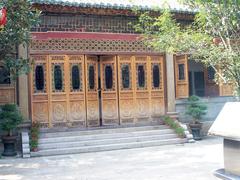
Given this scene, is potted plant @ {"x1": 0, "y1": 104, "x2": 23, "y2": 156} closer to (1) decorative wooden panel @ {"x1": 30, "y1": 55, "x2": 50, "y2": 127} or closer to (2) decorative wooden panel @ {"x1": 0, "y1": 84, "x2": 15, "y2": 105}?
(2) decorative wooden panel @ {"x1": 0, "y1": 84, "x2": 15, "y2": 105}

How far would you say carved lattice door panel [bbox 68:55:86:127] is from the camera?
11.1 m

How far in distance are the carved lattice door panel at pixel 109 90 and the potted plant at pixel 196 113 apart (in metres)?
2.28

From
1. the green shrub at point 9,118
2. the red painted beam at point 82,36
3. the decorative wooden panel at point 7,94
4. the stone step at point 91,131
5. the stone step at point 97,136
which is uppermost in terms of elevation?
the red painted beam at point 82,36

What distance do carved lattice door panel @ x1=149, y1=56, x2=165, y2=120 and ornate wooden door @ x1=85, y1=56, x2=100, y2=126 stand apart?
178cm

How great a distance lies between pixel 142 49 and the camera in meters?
11.9

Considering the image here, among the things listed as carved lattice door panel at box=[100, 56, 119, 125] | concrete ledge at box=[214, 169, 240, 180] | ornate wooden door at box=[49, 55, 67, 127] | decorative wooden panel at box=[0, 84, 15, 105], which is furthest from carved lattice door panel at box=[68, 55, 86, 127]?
concrete ledge at box=[214, 169, 240, 180]

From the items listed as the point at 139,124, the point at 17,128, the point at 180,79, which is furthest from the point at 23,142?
the point at 180,79

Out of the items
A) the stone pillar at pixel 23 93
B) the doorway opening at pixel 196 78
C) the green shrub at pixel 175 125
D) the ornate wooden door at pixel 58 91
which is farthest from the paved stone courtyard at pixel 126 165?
the doorway opening at pixel 196 78

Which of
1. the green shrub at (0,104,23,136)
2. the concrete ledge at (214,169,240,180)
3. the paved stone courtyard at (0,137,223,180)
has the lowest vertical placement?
the paved stone courtyard at (0,137,223,180)

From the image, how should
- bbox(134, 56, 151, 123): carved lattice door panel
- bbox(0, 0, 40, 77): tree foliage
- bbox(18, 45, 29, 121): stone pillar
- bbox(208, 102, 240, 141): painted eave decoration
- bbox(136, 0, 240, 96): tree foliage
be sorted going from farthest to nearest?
bbox(134, 56, 151, 123): carved lattice door panel, bbox(18, 45, 29, 121): stone pillar, bbox(0, 0, 40, 77): tree foliage, bbox(136, 0, 240, 96): tree foliage, bbox(208, 102, 240, 141): painted eave decoration

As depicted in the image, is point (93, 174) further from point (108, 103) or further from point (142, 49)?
point (142, 49)

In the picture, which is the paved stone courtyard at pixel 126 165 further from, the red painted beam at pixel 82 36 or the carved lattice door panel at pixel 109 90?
the red painted beam at pixel 82 36

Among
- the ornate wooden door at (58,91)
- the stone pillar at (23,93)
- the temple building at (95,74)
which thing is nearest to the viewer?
the stone pillar at (23,93)

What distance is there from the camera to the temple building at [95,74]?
10602 millimetres
